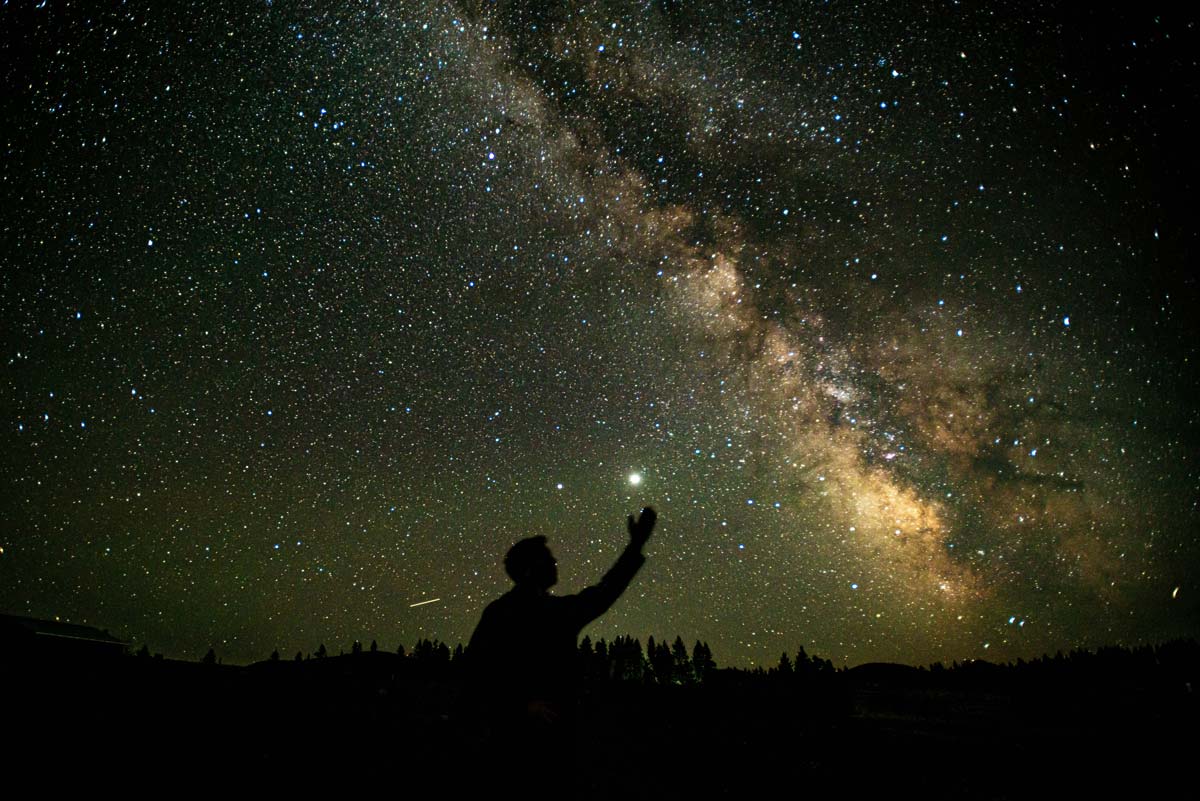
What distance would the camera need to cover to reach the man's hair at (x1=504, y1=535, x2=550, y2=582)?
Result: 2.90 m

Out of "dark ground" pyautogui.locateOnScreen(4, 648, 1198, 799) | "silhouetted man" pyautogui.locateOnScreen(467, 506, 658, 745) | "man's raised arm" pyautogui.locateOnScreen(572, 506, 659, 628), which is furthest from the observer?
"dark ground" pyautogui.locateOnScreen(4, 648, 1198, 799)

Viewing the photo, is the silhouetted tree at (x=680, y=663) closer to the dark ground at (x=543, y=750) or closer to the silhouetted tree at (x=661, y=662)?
the silhouetted tree at (x=661, y=662)

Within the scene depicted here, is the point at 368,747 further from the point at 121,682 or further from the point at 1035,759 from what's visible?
the point at 1035,759

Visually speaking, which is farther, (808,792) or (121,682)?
(808,792)

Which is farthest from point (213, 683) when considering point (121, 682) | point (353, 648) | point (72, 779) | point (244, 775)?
point (353, 648)

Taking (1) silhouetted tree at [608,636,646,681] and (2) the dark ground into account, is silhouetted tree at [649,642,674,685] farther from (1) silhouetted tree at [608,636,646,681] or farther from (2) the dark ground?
(2) the dark ground

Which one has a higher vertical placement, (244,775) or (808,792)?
(244,775)

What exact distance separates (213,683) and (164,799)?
12.9 feet

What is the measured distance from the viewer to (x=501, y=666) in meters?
2.65

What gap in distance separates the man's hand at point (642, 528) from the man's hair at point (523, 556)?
0.49m

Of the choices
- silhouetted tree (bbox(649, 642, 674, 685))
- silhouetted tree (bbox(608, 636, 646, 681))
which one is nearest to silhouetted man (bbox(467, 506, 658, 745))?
silhouetted tree (bbox(608, 636, 646, 681))

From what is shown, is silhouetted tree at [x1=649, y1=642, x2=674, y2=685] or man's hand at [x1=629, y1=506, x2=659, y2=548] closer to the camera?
man's hand at [x1=629, y1=506, x2=659, y2=548]

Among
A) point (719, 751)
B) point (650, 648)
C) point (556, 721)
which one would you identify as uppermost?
point (556, 721)

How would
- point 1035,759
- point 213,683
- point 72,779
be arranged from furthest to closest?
point 1035,759
point 213,683
point 72,779
